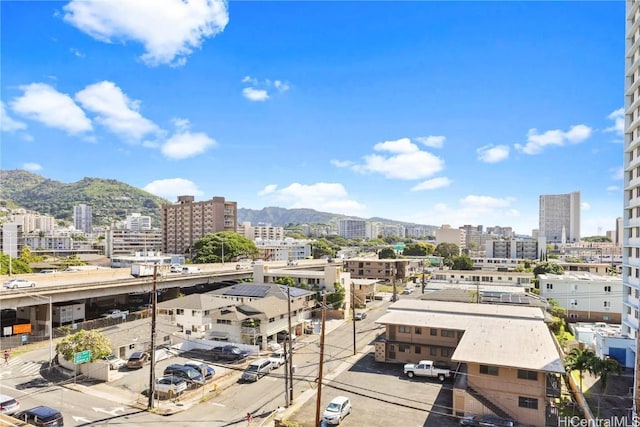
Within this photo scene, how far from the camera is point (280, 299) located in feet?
141

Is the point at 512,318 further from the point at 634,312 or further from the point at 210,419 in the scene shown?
the point at 210,419

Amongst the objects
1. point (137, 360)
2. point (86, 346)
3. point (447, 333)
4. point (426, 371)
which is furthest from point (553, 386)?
point (86, 346)

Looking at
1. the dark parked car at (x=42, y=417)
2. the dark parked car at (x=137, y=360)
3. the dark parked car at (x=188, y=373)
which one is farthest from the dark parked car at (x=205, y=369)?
the dark parked car at (x=42, y=417)

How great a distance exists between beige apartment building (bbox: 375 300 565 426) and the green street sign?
20.2 meters

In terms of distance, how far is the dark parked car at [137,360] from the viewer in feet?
98.0

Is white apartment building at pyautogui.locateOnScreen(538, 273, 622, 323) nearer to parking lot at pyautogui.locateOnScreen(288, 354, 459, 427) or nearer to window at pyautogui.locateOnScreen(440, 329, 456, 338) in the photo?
window at pyautogui.locateOnScreen(440, 329, 456, 338)

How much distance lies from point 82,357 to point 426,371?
74.3ft

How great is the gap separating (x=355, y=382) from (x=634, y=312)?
2455cm

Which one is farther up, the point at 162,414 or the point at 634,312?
the point at 634,312

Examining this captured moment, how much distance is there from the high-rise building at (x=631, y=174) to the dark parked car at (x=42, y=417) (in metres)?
40.2

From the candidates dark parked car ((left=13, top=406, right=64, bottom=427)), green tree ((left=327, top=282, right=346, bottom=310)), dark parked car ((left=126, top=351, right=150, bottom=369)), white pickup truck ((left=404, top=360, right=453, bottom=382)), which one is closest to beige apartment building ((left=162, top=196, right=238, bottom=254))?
green tree ((left=327, top=282, right=346, bottom=310))

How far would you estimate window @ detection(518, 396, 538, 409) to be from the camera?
21.0 metres

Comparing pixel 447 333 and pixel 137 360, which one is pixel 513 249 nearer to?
pixel 447 333

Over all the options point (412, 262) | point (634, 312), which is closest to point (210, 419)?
point (634, 312)
